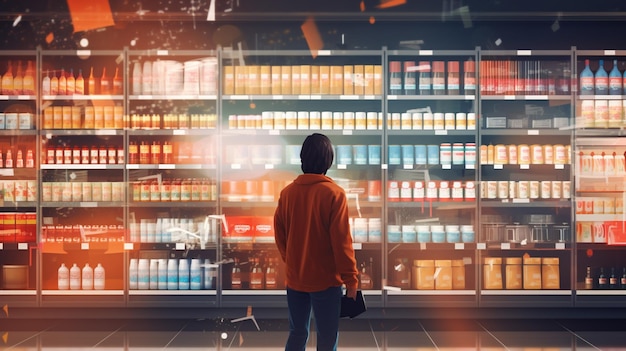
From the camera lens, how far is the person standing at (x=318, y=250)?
319 centimetres

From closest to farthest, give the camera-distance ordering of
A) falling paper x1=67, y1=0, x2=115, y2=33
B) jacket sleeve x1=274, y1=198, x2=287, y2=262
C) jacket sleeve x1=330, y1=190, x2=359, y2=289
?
1. jacket sleeve x1=330, y1=190, x2=359, y2=289
2. jacket sleeve x1=274, y1=198, x2=287, y2=262
3. falling paper x1=67, y1=0, x2=115, y2=33

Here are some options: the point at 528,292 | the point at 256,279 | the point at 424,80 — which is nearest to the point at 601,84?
the point at 424,80

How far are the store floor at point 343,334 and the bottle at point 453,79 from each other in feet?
7.30

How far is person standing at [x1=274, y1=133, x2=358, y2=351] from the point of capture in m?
3.19

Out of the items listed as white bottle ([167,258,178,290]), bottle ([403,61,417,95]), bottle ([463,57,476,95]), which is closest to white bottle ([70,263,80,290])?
white bottle ([167,258,178,290])

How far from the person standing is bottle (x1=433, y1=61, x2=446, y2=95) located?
2965 mm

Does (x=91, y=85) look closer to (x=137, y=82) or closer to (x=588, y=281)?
(x=137, y=82)

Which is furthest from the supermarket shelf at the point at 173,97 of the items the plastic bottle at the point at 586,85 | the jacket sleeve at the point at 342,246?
the plastic bottle at the point at 586,85

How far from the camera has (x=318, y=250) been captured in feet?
10.7

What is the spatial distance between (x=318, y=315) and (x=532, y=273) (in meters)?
3.57

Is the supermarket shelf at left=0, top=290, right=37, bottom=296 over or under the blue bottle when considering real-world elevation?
under

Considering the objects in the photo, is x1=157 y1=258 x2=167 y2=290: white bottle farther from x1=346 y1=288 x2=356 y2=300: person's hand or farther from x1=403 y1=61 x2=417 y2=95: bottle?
x1=346 y1=288 x2=356 y2=300: person's hand

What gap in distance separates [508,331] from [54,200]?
4501 millimetres

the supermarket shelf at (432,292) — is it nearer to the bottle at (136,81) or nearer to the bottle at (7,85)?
the bottle at (136,81)
